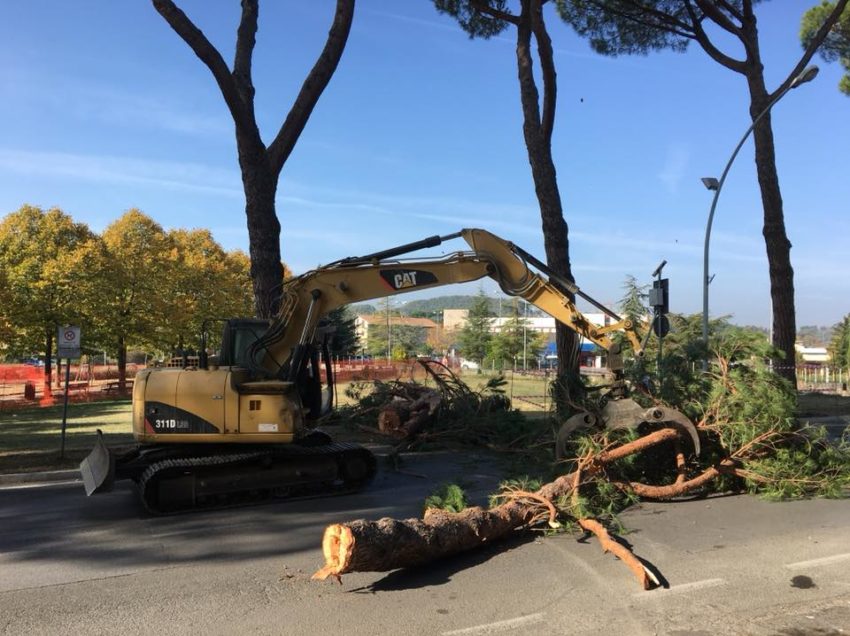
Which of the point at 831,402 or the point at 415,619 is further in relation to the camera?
the point at 831,402

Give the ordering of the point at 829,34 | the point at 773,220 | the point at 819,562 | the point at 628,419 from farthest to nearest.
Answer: the point at 829,34
the point at 773,220
the point at 628,419
the point at 819,562

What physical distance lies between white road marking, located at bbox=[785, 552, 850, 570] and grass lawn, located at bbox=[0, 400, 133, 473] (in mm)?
9681

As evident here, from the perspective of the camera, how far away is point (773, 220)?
67.7ft

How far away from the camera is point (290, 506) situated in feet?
26.4

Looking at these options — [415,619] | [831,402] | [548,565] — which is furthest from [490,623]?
[831,402]

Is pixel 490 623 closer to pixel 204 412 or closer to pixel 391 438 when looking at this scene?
pixel 204 412

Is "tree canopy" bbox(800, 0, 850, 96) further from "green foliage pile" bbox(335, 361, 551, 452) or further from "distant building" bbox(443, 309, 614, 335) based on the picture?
"green foliage pile" bbox(335, 361, 551, 452)

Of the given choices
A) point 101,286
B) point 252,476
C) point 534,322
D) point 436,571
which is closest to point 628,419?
point 436,571

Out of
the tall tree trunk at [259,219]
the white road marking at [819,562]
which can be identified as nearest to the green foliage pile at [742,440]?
the white road marking at [819,562]

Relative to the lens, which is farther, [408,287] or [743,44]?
[743,44]

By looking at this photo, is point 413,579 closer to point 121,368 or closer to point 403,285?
point 403,285

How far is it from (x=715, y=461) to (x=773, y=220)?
48.8 feet

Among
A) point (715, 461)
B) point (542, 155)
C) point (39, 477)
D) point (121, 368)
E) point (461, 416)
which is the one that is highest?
point (542, 155)

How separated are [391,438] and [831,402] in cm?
1737
